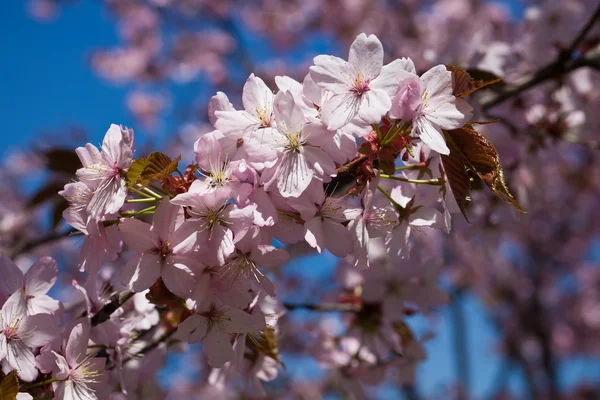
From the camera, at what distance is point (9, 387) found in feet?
3.28

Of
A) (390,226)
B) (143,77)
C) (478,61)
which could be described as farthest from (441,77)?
(143,77)

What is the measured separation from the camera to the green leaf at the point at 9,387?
99 cm

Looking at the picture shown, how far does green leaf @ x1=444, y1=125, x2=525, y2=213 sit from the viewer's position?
1.00 meters

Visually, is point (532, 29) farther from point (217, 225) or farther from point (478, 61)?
point (217, 225)

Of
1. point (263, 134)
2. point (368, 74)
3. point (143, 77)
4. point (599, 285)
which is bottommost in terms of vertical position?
point (599, 285)

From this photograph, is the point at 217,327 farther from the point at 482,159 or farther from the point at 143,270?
the point at 482,159

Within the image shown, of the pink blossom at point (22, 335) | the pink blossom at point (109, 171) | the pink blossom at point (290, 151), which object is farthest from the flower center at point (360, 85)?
the pink blossom at point (22, 335)

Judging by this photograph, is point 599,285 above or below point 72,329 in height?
below

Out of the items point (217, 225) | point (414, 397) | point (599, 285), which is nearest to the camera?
point (217, 225)

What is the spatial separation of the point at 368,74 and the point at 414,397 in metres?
3.10

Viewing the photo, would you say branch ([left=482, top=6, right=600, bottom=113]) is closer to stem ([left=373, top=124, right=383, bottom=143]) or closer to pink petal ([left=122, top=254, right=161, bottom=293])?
stem ([left=373, top=124, right=383, bottom=143])

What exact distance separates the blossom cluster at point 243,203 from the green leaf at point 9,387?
4cm

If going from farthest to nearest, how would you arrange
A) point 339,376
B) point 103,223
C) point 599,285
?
point 599,285 → point 339,376 → point 103,223

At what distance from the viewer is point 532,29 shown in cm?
234
